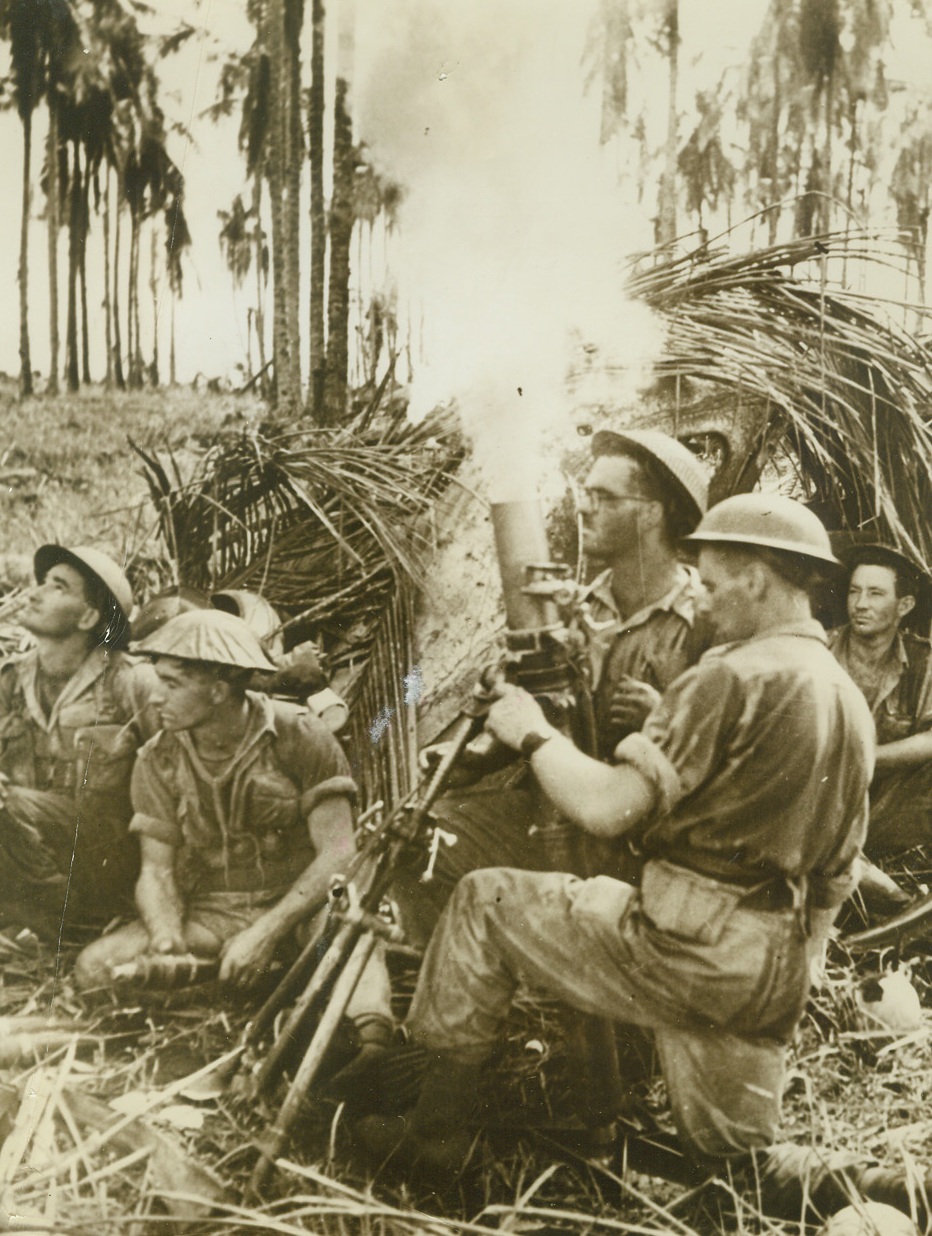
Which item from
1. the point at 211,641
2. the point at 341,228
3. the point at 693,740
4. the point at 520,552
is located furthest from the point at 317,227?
the point at 693,740

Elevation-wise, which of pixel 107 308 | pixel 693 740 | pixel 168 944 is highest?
pixel 107 308

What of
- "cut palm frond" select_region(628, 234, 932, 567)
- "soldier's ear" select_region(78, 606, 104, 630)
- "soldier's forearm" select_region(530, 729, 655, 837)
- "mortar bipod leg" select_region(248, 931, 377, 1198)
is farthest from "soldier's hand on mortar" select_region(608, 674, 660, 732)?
"soldier's ear" select_region(78, 606, 104, 630)

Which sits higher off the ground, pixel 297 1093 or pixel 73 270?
pixel 73 270

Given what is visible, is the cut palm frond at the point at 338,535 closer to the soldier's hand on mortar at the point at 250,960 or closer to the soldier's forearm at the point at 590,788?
the soldier's forearm at the point at 590,788

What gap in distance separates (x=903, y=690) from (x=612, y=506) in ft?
3.22

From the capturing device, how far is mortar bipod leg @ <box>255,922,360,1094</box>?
2.99 meters

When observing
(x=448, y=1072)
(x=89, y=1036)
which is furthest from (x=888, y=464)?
(x=89, y=1036)

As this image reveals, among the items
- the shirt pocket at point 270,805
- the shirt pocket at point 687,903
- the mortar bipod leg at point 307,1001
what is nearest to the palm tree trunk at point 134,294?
the shirt pocket at point 270,805

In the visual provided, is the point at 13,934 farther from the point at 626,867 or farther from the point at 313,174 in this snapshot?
the point at 313,174

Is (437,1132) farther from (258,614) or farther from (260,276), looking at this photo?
(260,276)

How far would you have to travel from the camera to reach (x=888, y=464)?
315 cm

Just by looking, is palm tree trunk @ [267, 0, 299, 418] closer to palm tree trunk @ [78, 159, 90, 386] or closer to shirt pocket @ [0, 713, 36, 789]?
palm tree trunk @ [78, 159, 90, 386]

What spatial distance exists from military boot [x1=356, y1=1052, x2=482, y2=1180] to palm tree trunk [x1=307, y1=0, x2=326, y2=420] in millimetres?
1883

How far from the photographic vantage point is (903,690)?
312 centimetres
